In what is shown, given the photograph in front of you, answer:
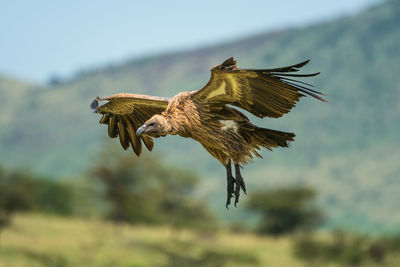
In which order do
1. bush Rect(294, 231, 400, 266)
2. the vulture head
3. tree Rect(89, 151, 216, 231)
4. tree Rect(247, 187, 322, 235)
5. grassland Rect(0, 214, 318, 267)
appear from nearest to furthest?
the vulture head < grassland Rect(0, 214, 318, 267) < bush Rect(294, 231, 400, 266) < tree Rect(89, 151, 216, 231) < tree Rect(247, 187, 322, 235)

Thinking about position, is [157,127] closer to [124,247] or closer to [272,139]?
[272,139]

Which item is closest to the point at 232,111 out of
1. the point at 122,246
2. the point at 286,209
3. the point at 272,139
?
the point at 272,139

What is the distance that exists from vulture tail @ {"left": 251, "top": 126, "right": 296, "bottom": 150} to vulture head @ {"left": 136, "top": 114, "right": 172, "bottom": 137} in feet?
3.46

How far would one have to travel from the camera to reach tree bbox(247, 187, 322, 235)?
82.3 meters

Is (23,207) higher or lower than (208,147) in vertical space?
higher

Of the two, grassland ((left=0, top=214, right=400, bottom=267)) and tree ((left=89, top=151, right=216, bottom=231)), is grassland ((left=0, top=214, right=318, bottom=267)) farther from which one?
tree ((left=89, top=151, right=216, bottom=231))

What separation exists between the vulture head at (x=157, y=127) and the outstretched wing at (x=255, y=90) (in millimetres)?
521

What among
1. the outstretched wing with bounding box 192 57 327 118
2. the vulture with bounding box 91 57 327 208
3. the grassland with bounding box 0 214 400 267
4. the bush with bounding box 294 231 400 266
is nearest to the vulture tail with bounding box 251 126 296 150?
the vulture with bounding box 91 57 327 208

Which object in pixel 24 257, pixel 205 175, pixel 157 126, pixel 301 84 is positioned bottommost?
pixel 157 126

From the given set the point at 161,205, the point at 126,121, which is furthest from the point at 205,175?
the point at 126,121

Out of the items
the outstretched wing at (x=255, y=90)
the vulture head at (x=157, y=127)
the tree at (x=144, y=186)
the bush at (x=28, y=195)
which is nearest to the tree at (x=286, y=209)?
the tree at (x=144, y=186)

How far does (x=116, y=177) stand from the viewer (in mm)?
78688

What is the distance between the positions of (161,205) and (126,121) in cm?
7128

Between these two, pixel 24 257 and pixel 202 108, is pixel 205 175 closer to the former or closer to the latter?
pixel 24 257
